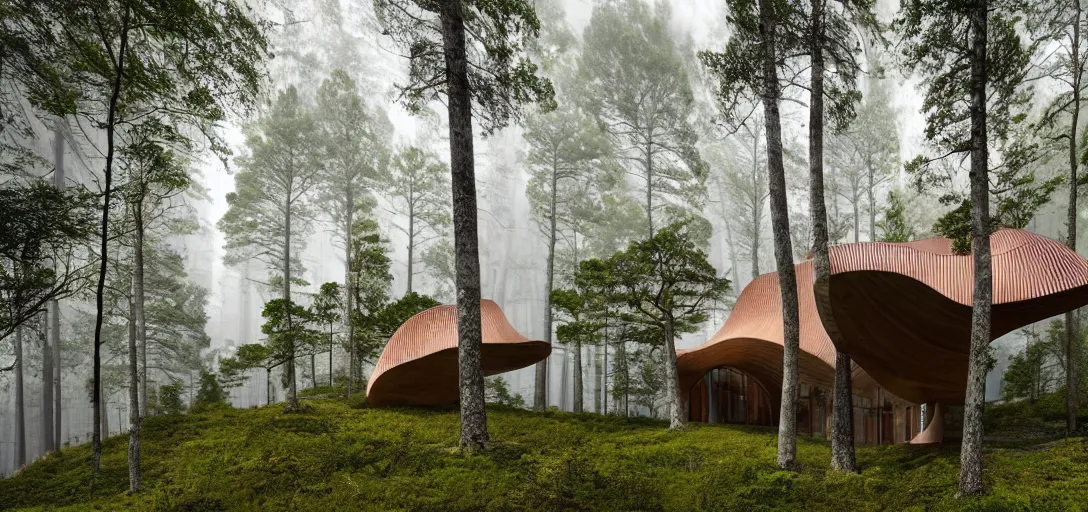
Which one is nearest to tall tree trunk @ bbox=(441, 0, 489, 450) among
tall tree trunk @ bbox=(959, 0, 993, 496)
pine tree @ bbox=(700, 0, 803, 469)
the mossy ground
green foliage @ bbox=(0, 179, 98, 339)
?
the mossy ground

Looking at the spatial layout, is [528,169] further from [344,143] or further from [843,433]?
[843,433]

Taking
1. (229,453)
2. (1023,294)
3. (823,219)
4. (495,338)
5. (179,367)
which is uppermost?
(823,219)

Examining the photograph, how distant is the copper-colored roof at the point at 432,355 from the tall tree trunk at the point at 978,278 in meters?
8.11

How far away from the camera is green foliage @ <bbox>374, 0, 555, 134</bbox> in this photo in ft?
26.6

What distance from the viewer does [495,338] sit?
1230 centimetres

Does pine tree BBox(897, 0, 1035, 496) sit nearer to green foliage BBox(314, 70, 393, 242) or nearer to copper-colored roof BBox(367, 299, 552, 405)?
copper-colored roof BBox(367, 299, 552, 405)

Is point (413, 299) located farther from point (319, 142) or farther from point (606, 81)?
point (606, 81)

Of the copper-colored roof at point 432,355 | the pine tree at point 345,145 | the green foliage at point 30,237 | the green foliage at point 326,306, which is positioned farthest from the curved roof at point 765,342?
the pine tree at point 345,145

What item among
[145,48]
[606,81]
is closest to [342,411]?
[145,48]

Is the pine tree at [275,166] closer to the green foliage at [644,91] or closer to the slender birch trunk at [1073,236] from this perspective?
the green foliage at [644,91]

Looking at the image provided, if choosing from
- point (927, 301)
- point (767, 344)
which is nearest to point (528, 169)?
Result: point (767, 344)

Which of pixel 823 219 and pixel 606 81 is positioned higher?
pixel 606 81

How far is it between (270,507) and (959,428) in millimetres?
12335

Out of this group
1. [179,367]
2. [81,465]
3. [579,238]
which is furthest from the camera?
[579,238]
